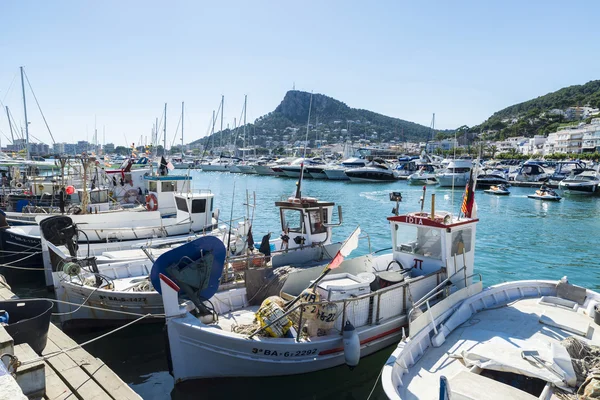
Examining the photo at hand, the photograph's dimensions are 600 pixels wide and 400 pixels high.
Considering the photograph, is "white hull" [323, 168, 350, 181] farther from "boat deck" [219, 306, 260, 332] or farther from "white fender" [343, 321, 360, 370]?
"white fender" [343, 321, 360, 370]

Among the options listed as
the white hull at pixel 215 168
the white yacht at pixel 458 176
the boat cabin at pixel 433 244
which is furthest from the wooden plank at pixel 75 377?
the white hull at pixel 215 168

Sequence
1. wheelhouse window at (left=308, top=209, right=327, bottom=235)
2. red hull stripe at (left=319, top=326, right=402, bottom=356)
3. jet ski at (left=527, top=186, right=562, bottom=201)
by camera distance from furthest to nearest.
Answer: jet ski at (left=527, top=186, right=562, bottom=201), wheelhouse window at (left=308, top=209, right=327, bottom=235), red hull stripe at (left=319, top=326, right=402, bottom=356)

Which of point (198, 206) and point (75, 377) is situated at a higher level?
point (198, 206)

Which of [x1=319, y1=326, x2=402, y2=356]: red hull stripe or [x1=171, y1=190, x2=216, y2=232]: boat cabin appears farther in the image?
[x1=171, y1=190, x2=216, y2=232]: boat cabin

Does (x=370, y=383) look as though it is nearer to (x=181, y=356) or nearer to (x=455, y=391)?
(x=455, y=391)

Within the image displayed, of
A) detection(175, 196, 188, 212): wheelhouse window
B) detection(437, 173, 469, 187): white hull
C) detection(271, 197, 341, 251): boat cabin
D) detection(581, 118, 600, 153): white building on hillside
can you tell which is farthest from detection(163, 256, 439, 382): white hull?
detection(581, 118, 600, 153): white building on hillside

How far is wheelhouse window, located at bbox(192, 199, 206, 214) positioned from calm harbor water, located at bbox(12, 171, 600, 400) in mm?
7045

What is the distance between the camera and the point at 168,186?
21.1 metres

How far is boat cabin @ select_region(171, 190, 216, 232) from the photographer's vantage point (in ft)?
60.1

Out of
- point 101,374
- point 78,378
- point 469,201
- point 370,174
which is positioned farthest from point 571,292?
point 370,174

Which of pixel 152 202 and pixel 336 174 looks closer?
pixel 152 202

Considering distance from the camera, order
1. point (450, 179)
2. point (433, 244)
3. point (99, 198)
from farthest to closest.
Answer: point (450, 179) < point (99, 198) < point (433, 244)

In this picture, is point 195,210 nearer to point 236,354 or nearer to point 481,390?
point 236,354

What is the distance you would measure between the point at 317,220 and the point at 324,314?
19.6 ft
